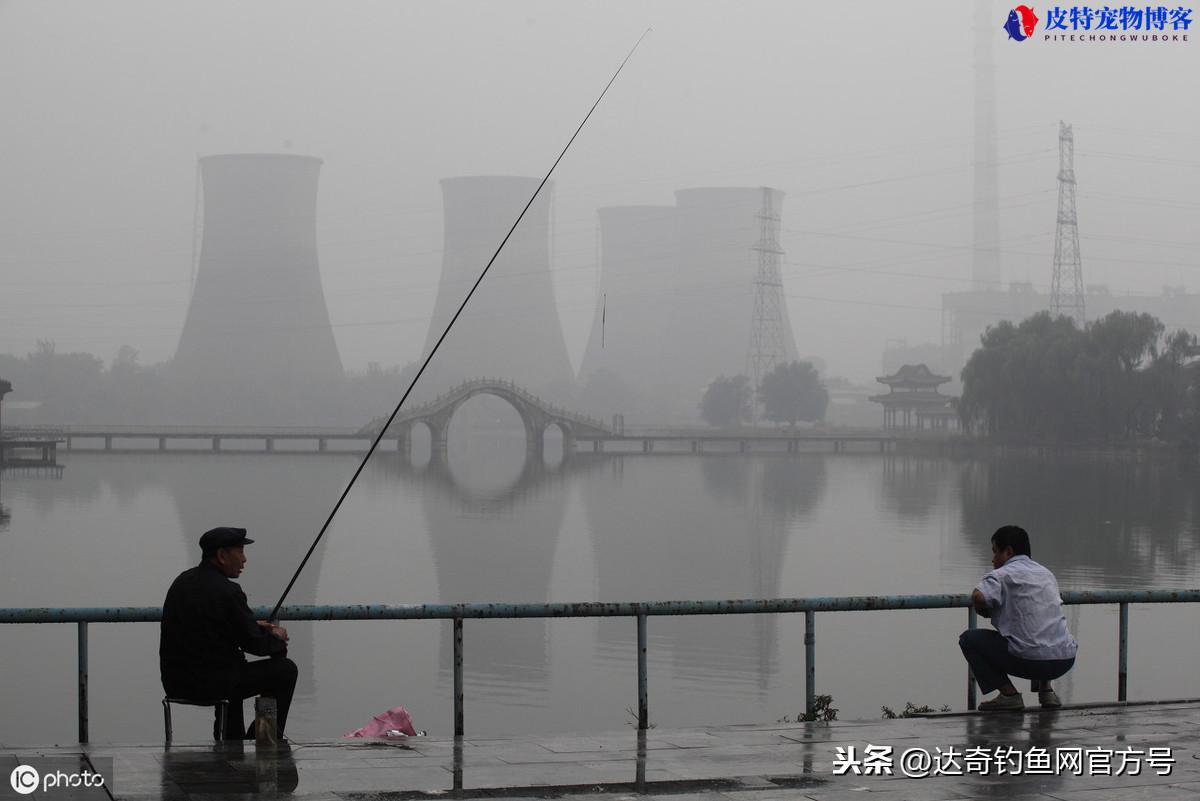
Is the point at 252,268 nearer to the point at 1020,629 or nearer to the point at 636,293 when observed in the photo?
the point at 636,293

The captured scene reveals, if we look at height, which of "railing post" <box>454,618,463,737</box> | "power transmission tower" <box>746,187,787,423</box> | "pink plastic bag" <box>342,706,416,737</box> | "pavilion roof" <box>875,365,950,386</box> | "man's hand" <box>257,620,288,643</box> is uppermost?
"power transmission tower" <box>746,187,787,423</box>

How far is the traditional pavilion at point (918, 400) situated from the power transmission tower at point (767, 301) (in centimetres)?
831

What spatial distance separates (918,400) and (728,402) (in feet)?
51.2

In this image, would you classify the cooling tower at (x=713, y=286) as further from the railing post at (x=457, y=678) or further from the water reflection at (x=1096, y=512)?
the railing post at (x=457, y=678)

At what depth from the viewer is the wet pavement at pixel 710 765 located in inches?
168

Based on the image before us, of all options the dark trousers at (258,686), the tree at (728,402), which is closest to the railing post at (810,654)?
the dark trousers at (258,686)

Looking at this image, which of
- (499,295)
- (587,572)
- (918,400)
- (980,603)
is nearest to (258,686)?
(980,603)

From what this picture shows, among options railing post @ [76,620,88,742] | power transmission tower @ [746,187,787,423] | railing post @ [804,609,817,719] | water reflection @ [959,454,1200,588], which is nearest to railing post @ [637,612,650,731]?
railing post @ [804,609,817,719]

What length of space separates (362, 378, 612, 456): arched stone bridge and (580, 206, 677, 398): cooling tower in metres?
19.4

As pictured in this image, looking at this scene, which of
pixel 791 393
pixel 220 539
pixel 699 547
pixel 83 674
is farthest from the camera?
pixel 791 393

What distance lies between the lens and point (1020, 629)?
5582mm

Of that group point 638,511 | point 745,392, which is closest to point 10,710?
point 638,511

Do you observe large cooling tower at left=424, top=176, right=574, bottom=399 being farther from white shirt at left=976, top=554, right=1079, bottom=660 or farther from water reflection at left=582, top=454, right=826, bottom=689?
white shirt at left=976, top=554, right=1079, bottom=660

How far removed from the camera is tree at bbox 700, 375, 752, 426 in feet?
324
